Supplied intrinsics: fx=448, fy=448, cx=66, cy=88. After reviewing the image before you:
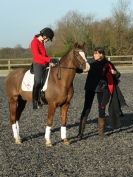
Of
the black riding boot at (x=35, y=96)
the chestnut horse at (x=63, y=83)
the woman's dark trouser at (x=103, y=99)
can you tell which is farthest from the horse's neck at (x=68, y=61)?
the woman's dark trouser at (x=103, y=99)

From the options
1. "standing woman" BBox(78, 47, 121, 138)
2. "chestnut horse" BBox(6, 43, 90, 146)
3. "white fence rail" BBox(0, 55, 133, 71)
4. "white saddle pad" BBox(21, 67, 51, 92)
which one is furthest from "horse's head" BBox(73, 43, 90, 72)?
"white fence rail" BBox(0, 55, 133, 71)

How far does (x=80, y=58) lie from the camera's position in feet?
28.6

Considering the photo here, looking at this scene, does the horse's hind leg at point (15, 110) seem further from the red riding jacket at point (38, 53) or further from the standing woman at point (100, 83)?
the standing woman at point (100, 83)

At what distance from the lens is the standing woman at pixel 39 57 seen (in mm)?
8938

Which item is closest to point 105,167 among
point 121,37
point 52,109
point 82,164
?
point 82,164

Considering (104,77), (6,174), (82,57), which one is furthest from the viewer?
(104,77)

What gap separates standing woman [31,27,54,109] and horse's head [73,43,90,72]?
0.56m

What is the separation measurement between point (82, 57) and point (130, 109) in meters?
5.96

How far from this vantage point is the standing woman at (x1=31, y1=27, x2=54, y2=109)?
8.94 m

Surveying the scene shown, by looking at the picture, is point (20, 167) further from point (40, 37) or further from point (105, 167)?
point (40, 37)

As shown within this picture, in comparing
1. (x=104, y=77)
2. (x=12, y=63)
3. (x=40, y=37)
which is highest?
(x=40, y=37)

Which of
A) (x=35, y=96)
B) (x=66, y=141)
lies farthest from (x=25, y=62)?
(x=66, y=141)

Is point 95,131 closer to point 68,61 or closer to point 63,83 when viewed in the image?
point 63,83

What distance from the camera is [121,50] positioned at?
4644cm
